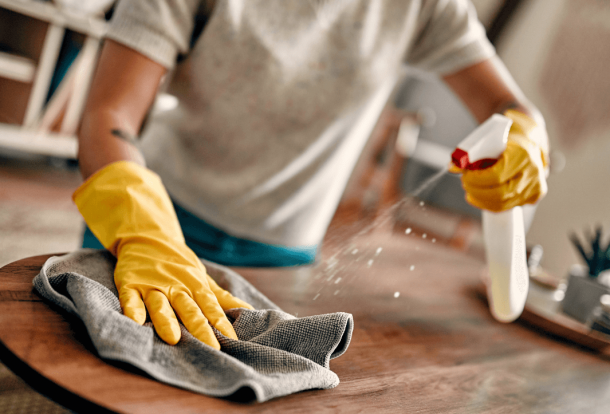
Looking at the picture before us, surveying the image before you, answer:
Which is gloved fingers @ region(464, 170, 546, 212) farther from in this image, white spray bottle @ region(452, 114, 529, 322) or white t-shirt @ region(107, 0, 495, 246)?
white t-shirt @ region(107, 0, 495, 246)

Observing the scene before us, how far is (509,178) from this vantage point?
0.69 metres

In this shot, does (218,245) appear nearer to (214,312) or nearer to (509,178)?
(214,312)

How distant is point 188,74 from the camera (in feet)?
2.82

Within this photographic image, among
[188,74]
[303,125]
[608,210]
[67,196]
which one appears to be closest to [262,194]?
[303,125]

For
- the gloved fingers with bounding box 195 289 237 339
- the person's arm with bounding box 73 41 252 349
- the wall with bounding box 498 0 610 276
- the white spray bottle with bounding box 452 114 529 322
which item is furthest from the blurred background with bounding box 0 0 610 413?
the gloved fingers with bounding box 195 289 237 339

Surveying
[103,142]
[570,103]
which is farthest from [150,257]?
[570,103]

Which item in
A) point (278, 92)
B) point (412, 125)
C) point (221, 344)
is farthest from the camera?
point (412, 125)

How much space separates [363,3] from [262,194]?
0.45 metres

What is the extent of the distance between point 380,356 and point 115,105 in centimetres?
58

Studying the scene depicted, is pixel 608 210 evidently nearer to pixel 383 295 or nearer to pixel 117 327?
pixel 383 295

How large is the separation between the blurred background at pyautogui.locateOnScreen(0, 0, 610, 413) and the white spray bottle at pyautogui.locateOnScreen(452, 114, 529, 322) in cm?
96

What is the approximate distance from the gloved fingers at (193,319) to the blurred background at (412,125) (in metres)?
1.19

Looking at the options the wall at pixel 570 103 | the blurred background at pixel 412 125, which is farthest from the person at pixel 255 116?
the wall at pixel 570 103

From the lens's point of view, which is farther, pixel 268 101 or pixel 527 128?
pixel 268 101
